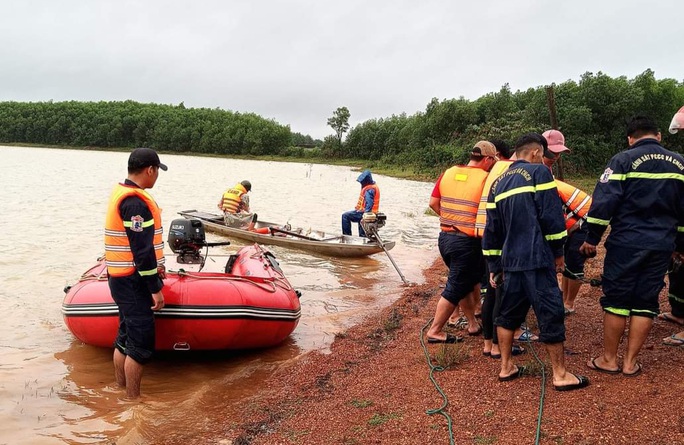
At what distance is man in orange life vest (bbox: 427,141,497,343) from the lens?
455 cm

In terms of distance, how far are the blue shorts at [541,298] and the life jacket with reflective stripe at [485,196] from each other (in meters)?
0.84

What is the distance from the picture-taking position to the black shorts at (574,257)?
16.5 feet

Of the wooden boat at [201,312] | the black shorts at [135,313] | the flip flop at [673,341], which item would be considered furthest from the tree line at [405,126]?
the black shorts at [135,313]

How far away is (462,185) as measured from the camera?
181 inches

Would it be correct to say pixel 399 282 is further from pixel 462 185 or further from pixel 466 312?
pixel 462 185

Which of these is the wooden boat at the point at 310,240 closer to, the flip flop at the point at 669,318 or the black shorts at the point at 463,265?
the black shorts at the point at 463,265

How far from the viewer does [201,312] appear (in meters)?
4.95

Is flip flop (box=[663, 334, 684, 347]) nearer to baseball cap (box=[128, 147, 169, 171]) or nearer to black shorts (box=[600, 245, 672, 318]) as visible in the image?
black shorts (box=[600, 245, 672, 318])

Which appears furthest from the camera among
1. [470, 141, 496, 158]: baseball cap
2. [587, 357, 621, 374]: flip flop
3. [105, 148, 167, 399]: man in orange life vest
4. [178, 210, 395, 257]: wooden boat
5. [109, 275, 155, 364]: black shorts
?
[178, 210, 395, 257]: wooden boat

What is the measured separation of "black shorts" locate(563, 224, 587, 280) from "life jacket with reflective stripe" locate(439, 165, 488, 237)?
1244 millimetres

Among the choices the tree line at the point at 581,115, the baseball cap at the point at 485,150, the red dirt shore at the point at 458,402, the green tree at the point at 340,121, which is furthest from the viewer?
the green tree at the point at 340,121

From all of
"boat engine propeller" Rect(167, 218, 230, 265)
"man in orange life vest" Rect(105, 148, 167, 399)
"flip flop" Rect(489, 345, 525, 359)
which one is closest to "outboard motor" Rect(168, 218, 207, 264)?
"boat engine propeller" Rect(167, 218, 230, 265)

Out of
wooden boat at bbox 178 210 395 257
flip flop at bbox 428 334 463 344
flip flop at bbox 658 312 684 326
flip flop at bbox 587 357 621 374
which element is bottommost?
wooden boat at bbox 178 210 395 257

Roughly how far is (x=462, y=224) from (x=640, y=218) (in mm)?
1439
